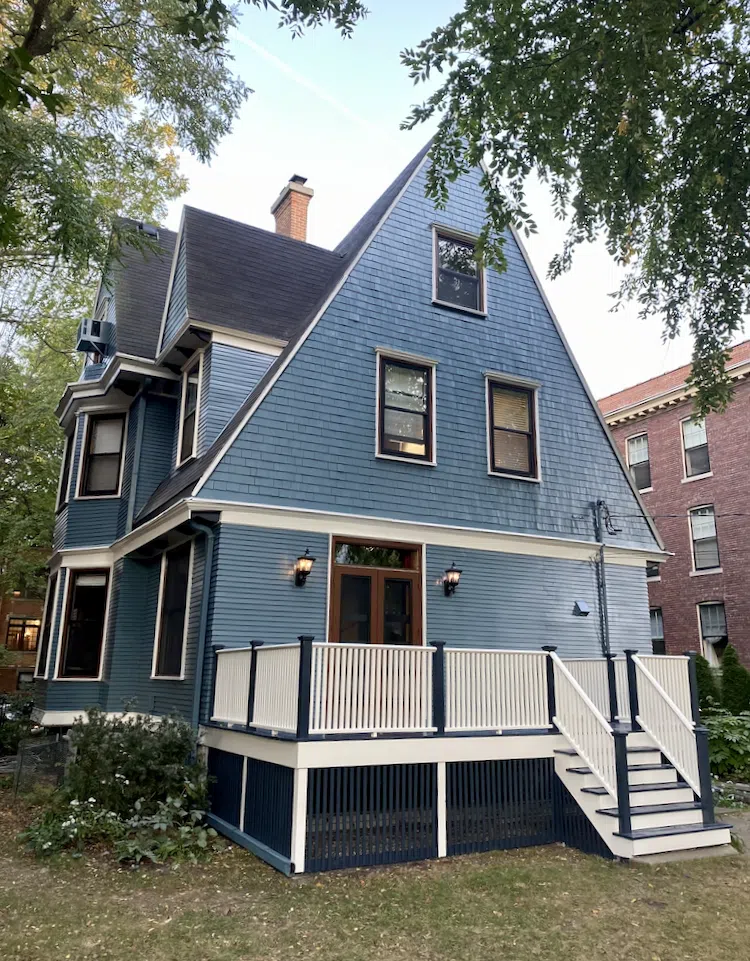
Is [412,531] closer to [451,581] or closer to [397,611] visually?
[451,581]

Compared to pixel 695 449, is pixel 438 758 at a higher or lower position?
lower

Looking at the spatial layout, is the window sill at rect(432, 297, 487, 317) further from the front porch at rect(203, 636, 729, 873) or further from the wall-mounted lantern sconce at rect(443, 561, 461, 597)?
the front porch at rect(203, 636, 729, 873)

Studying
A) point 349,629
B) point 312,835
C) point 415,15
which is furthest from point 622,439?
point 312,835

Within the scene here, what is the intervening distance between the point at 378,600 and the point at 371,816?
3617 millimetres

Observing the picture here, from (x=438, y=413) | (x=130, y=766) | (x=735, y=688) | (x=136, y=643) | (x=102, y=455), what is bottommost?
(x=130, y=766)

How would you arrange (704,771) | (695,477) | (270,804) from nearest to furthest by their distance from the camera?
(270,804)
(704,771)
(695,477)

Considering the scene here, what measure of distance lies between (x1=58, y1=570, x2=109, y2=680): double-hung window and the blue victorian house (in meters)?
0.04

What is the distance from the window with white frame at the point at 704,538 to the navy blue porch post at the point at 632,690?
1405cm

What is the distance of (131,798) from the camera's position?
888cm

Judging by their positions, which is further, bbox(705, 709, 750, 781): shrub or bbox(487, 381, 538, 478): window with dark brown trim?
bbox(705, 709, 750, 781): shrub

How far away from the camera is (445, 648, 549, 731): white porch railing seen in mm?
8711

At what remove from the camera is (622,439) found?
25.9 meters

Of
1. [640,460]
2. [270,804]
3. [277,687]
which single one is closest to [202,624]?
[277,687]

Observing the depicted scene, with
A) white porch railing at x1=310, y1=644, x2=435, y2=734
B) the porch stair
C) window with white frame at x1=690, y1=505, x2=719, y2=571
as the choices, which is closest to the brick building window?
window with white frame at x1=690, y1=505, x2=719, y2=571
